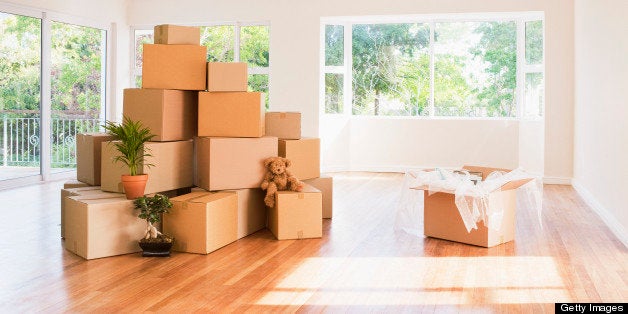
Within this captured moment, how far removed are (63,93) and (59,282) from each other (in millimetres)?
5060

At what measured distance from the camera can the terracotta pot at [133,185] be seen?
12.8 ft

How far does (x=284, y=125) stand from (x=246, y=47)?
13.0 feet

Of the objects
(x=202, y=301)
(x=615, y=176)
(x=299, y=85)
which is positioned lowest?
(x=202, y=301)

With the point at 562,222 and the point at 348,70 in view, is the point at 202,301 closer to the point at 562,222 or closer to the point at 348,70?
the point at 562,222

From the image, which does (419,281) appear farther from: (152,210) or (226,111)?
(226,111)

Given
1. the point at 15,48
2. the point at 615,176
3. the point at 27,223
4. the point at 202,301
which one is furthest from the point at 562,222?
the point at 15,48

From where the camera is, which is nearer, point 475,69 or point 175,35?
point 175,35

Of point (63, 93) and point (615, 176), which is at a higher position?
point (63, 93)

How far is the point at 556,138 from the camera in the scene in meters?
7.66

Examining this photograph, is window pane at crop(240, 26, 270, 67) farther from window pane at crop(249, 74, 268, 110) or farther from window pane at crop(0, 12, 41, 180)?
window pane at crop(0, 12, 41, 180)

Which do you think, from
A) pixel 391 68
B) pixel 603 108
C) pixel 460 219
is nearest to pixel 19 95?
pixel 391 68

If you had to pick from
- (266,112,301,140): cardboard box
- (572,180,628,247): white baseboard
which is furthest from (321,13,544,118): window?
(266,112,301,140): cardboard box

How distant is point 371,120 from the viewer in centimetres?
898

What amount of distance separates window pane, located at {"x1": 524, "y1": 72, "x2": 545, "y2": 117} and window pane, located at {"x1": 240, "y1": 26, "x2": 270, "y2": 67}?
359cm
